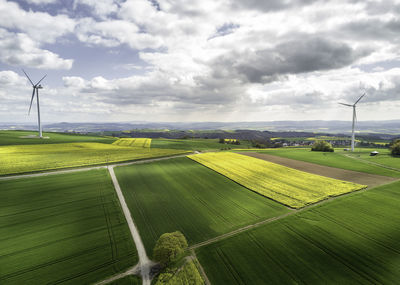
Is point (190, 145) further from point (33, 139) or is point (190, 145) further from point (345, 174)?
point (33, 139)

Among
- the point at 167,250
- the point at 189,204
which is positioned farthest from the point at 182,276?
the point at 189,204

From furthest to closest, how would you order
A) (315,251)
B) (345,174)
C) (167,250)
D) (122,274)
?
1. (345,174)
2. (315,251)
3. (167,250)
4. (122,274)

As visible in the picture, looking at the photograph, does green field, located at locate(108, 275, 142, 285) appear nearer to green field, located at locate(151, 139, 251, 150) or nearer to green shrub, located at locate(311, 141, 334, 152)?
green field, located at locate(151, 139, 251, 150)

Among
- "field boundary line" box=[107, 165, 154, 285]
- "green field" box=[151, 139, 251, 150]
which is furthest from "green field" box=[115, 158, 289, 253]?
"green field" box=[151, 139, 251, 150]

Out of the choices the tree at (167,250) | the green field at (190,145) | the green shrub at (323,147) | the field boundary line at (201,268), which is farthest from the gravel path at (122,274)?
the green shrub at (323,147)

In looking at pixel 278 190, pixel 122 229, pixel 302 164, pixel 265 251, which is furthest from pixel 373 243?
pixel 302 164

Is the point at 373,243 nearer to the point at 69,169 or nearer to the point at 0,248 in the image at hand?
the point at 0,248
